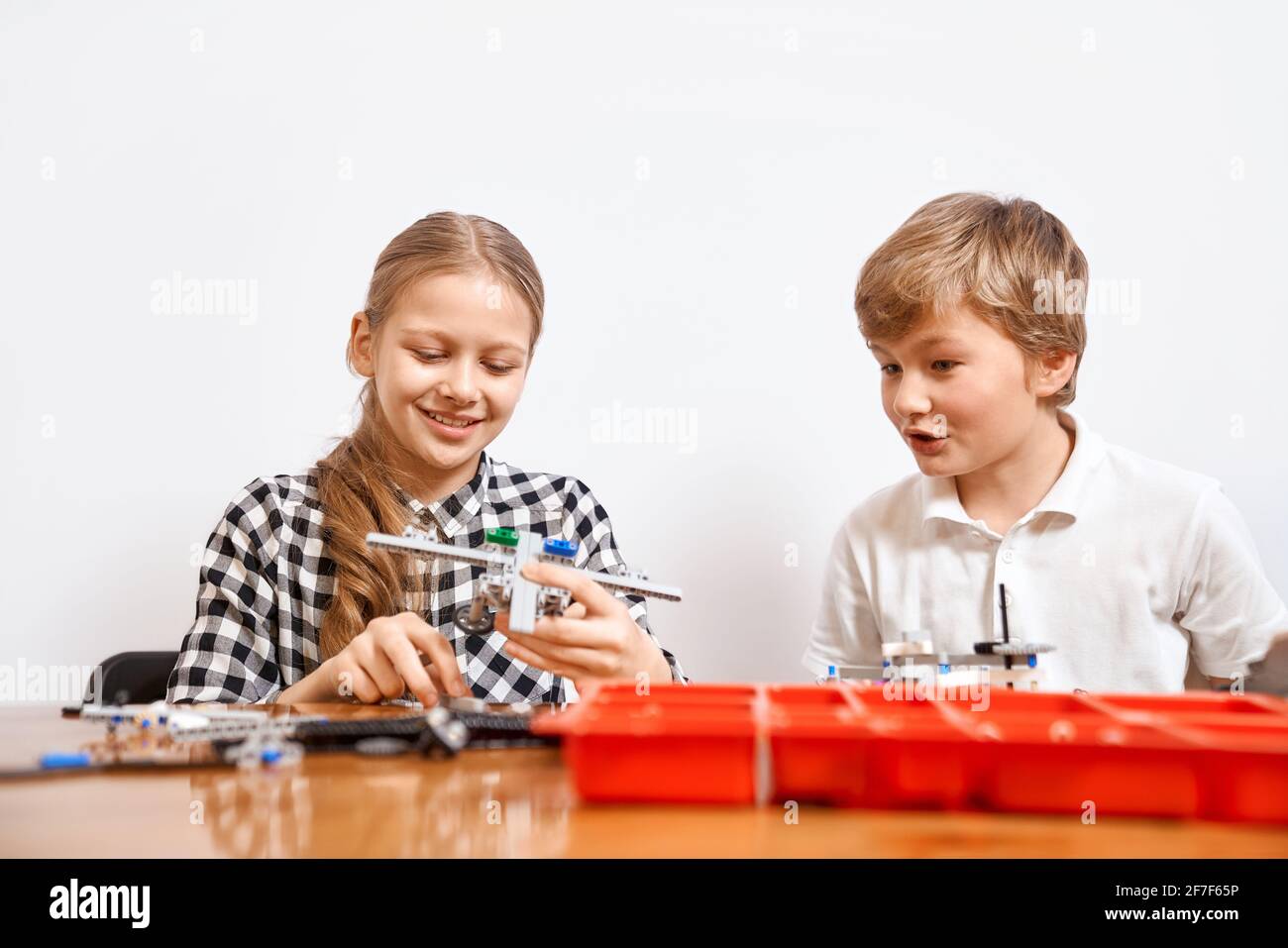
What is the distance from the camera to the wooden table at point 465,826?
22.4 inches

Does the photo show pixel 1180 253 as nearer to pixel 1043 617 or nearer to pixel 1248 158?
pixel 1248 158

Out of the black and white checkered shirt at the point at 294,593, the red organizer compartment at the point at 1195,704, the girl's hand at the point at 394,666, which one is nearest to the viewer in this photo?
the red organizer compartment at the point at 1195,704

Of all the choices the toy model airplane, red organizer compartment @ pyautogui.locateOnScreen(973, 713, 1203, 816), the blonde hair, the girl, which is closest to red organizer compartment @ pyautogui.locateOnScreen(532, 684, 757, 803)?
red organizer compartment @ pyautogui.locateOnScreen(973, 713, 1203, 816)

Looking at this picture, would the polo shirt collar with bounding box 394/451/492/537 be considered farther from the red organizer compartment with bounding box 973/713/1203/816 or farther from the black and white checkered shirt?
the red organizer compartment with bounding box 973/713/1203/816

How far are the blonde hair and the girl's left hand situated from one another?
427mm

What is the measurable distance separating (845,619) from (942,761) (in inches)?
42.3

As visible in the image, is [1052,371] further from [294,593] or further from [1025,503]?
[294,593]

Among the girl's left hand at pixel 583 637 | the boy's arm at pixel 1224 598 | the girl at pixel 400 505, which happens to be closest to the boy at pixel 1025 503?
the boy's arm at pixel 1224 598

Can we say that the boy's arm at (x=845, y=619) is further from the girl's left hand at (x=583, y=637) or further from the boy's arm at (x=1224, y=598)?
the girl's left hand at (x=583, y=637)

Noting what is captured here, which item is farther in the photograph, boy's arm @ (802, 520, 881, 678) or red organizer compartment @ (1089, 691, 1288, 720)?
boy's arm @ (802, 520, 881, 678)

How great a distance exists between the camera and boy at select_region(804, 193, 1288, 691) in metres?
1.51

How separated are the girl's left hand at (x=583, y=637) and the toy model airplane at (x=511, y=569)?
1 centimetres

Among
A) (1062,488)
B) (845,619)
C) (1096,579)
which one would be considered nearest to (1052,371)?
(1062,488)

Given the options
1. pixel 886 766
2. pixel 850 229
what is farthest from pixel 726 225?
pixel 886 766
